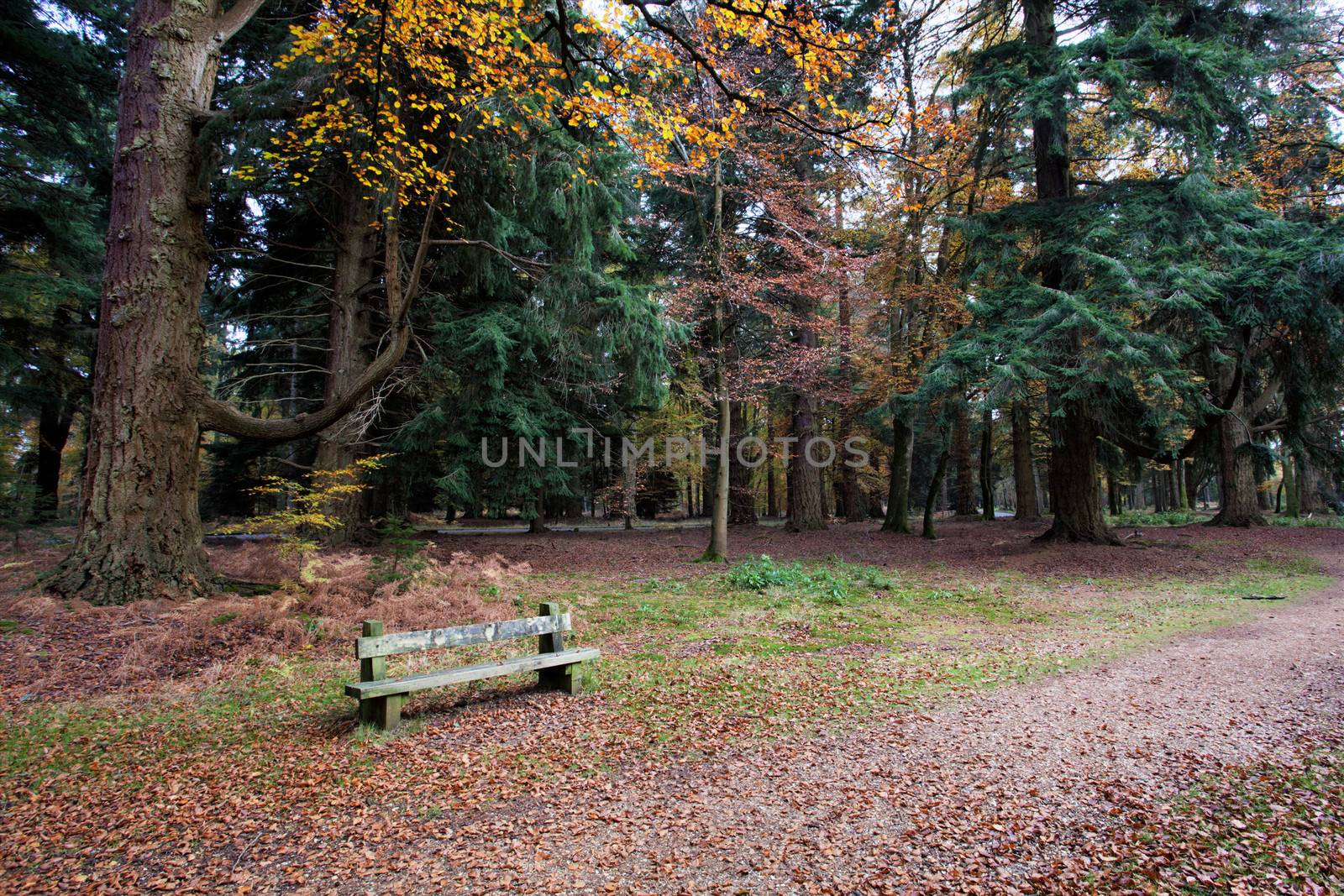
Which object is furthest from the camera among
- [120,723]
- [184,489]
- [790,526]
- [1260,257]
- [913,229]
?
[790,526]

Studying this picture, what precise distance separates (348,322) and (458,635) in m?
9.50

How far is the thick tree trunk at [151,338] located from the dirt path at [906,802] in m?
5.68

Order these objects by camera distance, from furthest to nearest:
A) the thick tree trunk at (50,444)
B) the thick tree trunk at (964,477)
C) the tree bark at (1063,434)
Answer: the thick tree trunk at (964,477) → the thick tree trunk at (50,444) → the tree bark at (1063,434)

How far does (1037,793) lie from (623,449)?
16.1 m

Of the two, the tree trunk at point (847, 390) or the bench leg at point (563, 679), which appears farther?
the tree trunk at point (847, 390)

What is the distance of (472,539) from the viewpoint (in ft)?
57.4

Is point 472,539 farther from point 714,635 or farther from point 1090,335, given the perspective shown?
point 1090,335

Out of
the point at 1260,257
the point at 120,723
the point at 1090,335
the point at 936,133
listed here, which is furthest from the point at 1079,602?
the point at 120,723

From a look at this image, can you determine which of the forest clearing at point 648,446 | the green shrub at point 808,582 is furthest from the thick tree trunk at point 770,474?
the green shrub at point 808,582

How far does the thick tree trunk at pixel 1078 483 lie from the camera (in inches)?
531

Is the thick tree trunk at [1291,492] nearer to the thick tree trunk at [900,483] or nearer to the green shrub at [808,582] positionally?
the thick tree trunk at [900,483]

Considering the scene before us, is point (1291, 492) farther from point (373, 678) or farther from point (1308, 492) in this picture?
point (373, 678)

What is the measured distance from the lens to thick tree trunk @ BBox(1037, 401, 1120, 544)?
13.5m

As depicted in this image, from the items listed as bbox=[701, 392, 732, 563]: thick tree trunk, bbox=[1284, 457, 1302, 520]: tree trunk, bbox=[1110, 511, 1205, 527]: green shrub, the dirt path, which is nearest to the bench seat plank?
the dirt path
